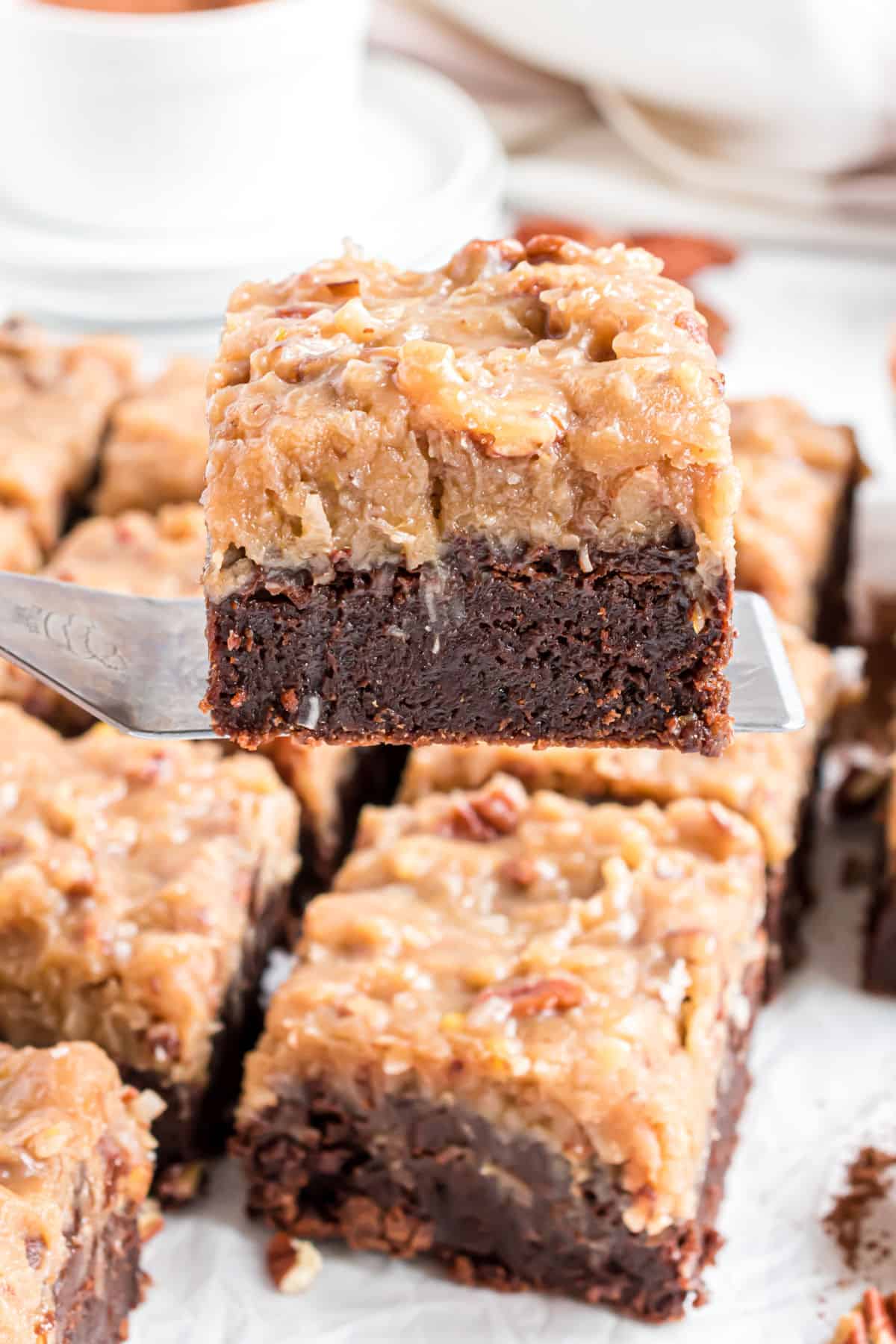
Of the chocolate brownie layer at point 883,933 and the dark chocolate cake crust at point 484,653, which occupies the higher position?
the dark chocolate cake crust at point 484,653

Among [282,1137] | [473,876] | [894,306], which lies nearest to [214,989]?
[282,1137]

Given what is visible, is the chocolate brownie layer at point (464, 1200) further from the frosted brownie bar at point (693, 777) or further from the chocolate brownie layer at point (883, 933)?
the chocolate brownie layer at point (883, 933)

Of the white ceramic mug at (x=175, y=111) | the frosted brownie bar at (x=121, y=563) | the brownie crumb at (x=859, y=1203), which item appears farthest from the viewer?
the white ceramic mug at (x=175, y=111)

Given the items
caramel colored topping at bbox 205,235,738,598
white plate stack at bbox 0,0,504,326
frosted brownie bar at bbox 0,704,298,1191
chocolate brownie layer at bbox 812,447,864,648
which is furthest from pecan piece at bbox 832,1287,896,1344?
white plate stack at bbox 0,0,504,326

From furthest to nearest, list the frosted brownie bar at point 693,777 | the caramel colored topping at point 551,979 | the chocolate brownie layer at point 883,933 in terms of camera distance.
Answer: the chocolate brownie layer at point 883,933
the frosted brownie bar at point 693,777
the caramel colored topping at point 551,979

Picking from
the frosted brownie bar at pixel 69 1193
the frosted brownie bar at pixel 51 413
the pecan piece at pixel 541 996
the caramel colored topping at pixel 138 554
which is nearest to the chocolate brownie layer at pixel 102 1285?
the frosted brownie bar at pixel 69 1193

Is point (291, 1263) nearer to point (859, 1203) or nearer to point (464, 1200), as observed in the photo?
point (464, 1200)

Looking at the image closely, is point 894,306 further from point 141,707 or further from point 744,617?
point 141,707

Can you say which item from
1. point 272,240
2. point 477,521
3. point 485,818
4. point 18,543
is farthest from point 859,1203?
point 272,240

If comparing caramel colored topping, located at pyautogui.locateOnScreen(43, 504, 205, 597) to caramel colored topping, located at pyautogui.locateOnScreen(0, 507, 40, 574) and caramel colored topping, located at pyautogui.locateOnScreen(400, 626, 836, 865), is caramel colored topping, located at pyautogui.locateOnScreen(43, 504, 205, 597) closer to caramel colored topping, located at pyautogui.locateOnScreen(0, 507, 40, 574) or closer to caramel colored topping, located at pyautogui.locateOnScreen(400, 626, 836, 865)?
caramel colored topping, located at pyautogui.locateOnScreen(0, 507, 40, 574)
